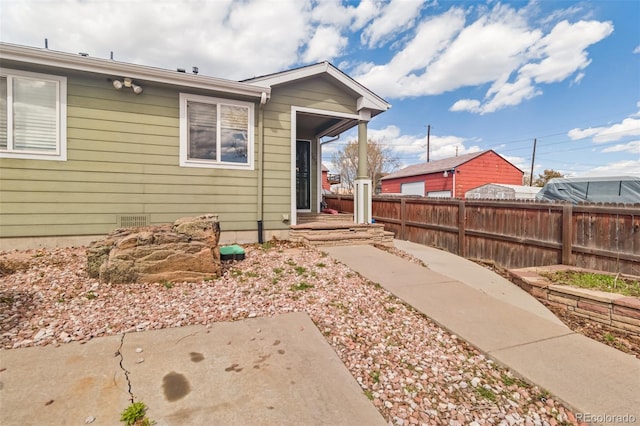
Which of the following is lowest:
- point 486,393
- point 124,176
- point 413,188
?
point 486,393

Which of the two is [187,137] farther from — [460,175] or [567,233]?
[460,175]

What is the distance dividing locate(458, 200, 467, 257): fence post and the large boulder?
5.56 metres

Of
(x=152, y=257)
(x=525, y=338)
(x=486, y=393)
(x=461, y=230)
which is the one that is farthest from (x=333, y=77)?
(x=486, y=393)

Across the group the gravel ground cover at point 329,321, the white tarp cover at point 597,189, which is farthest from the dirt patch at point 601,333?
the white tarp cover at point 597,189

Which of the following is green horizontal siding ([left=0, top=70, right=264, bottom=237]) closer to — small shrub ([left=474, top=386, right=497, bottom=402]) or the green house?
the green house

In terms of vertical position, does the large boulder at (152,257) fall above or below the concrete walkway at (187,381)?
above

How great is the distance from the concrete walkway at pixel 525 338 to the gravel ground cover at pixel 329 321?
0.47 feet

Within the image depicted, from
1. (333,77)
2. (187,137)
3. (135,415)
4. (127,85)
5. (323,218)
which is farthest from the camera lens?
(323,218)

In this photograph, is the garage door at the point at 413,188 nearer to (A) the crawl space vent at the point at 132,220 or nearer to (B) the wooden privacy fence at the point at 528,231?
(B) the wooden privacy fence at the point at 528,231

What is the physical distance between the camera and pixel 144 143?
17.2 ft

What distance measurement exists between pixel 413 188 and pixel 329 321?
20807mm

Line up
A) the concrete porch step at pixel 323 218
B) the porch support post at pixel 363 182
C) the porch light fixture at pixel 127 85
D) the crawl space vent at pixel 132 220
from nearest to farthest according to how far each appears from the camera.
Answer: the porch light fixture at pixel 127 85, the crawl space vent at pixel 132 220, the porch support post at pixel 363 182, the concrete porch step at pixel 323 218

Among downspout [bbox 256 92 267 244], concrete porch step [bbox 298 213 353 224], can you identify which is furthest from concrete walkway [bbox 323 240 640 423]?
concrete porch step [bbox 298 213 353 224]

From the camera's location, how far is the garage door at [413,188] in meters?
21.3
